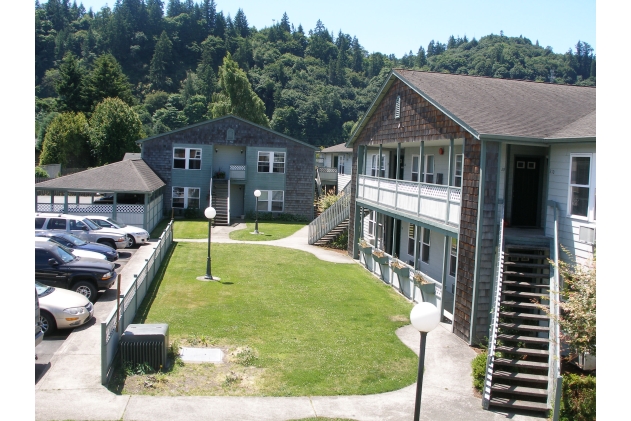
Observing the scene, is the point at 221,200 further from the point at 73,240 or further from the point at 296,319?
the point at 296,319

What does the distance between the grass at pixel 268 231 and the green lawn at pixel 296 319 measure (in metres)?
6.65

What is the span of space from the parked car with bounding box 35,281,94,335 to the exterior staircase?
21.8m

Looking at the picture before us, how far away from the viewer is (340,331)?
50.2 feet

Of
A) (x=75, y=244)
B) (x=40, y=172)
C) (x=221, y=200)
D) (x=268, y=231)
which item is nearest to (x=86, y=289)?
(x=75, y=244)

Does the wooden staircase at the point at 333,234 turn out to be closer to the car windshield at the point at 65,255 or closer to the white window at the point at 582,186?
the car windshield at the point at 65,255

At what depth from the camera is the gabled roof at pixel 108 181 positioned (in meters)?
28.9

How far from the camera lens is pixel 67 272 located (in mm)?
16812

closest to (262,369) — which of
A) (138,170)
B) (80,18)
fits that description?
(138,170)

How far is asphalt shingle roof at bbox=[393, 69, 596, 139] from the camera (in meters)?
14.8

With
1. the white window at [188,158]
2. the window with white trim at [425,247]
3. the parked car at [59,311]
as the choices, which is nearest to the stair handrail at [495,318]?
the window with white trim at [425,247]

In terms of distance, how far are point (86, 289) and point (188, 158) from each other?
22.7 meters

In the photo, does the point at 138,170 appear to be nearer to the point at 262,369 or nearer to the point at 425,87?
the point at 425,87
